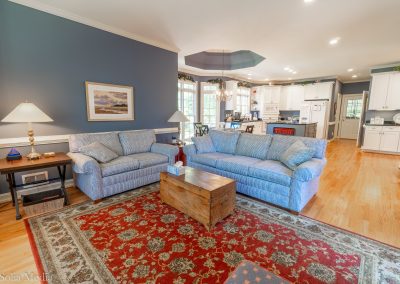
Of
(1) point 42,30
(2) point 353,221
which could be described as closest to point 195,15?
(1) point 42,30

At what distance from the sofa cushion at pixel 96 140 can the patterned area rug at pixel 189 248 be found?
3.37ft

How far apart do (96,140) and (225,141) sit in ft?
7.69

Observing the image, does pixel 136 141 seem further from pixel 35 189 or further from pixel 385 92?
pixel 385 92

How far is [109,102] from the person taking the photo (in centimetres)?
368

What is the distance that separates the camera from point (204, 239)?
1988 millimetres

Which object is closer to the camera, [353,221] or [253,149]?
[353,221]

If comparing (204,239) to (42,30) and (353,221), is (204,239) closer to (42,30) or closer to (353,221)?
(353,221)

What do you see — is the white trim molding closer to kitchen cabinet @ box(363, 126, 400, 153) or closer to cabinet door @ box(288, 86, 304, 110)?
kitchen cabinet @ box(363, 126, 400, 153)

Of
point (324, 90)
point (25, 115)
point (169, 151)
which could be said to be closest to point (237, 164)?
point (169, 151)

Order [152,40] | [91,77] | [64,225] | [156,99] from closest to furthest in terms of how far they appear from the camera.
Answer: [64,225] → [91,77] → [152,40] → [156,99]

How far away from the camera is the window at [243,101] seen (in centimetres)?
870

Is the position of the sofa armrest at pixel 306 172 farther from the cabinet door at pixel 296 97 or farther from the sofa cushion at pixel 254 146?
the cabinet door at pixel 296 97

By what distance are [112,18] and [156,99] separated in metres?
1.73

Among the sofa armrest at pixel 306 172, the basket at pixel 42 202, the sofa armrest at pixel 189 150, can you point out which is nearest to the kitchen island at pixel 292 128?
the sofa armrest at pixel 189 150
